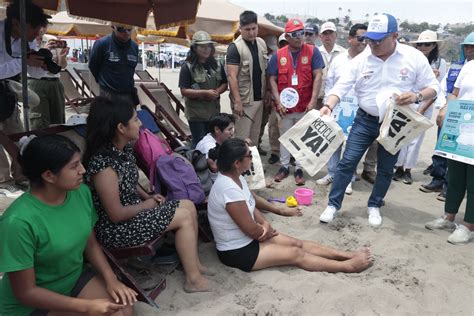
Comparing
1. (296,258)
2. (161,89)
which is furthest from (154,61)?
(296,258)

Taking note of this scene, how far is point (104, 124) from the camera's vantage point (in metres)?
2.53

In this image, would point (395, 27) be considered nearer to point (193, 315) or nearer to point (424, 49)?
point (424, 49)

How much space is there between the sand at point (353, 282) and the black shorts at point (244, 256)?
2.2 inches

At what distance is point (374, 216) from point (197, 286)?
213 centimetres

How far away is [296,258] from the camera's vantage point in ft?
9.61

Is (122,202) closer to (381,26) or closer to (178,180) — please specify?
(178,180)

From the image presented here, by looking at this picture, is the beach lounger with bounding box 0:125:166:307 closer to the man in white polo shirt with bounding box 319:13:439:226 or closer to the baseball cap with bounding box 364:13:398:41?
the man in white polo shirt with bounding box 319:13:439:226

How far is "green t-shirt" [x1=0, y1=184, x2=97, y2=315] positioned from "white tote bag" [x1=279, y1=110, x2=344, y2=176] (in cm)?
218

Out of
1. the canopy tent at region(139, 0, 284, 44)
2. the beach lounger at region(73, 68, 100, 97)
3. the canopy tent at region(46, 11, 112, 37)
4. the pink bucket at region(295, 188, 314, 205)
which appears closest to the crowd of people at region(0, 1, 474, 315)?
the pink bucket at region(295, 188, 314, 205)

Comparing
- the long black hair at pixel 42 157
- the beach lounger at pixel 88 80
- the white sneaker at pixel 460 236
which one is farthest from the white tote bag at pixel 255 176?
the beach lounger at pixel 88 80

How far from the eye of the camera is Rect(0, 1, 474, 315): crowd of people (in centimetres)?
193

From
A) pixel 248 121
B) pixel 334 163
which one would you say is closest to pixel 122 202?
pixel 248 121

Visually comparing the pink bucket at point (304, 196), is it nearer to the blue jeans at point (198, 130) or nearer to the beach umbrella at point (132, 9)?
the blue jeans at point (198, 130)

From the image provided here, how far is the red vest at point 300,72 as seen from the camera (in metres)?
4.72
